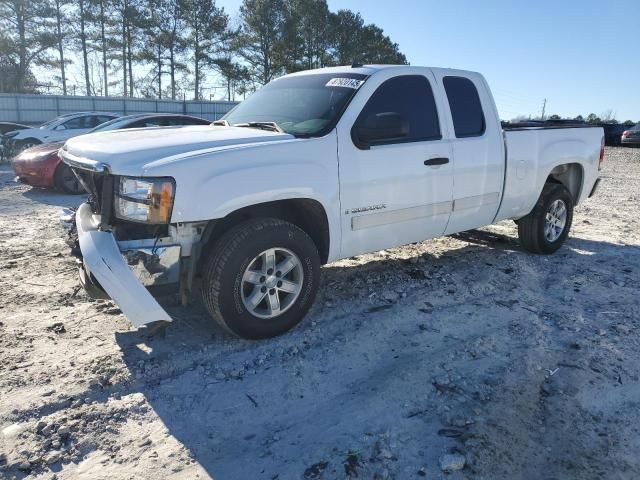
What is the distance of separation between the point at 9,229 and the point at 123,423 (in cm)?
542

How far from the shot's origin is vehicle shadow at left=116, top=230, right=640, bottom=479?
9.07 ft

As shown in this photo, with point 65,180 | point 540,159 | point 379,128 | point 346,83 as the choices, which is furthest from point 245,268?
point 65,180

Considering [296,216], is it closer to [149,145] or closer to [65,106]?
[149,145]

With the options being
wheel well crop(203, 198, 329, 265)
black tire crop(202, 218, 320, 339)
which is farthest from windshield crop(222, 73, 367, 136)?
black tire crop(202, 218, 320, 339)

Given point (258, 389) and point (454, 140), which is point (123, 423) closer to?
point (258, 389)

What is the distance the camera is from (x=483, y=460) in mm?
2652

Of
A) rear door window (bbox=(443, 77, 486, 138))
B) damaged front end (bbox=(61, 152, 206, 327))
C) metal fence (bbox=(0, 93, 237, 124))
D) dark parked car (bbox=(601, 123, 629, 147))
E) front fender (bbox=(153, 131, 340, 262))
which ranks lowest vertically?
damaged front end (bbox=(61, 152, 206, 327))

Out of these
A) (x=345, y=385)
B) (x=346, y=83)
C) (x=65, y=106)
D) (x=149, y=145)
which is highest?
(x=65, y=106)

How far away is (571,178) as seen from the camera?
663 cm

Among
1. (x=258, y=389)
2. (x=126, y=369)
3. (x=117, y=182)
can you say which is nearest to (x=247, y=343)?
(x=258, y=389)

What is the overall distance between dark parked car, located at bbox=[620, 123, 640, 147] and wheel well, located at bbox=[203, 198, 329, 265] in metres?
27.8

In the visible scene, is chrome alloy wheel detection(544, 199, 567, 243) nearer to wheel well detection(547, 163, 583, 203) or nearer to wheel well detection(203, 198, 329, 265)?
wheel well detection(547, 163, 583, 203)

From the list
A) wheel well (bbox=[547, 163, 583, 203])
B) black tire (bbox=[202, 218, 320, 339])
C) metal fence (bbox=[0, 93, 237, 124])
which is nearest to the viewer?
black tire (bbox=[202, 218, 320, 339])

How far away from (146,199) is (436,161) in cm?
257
